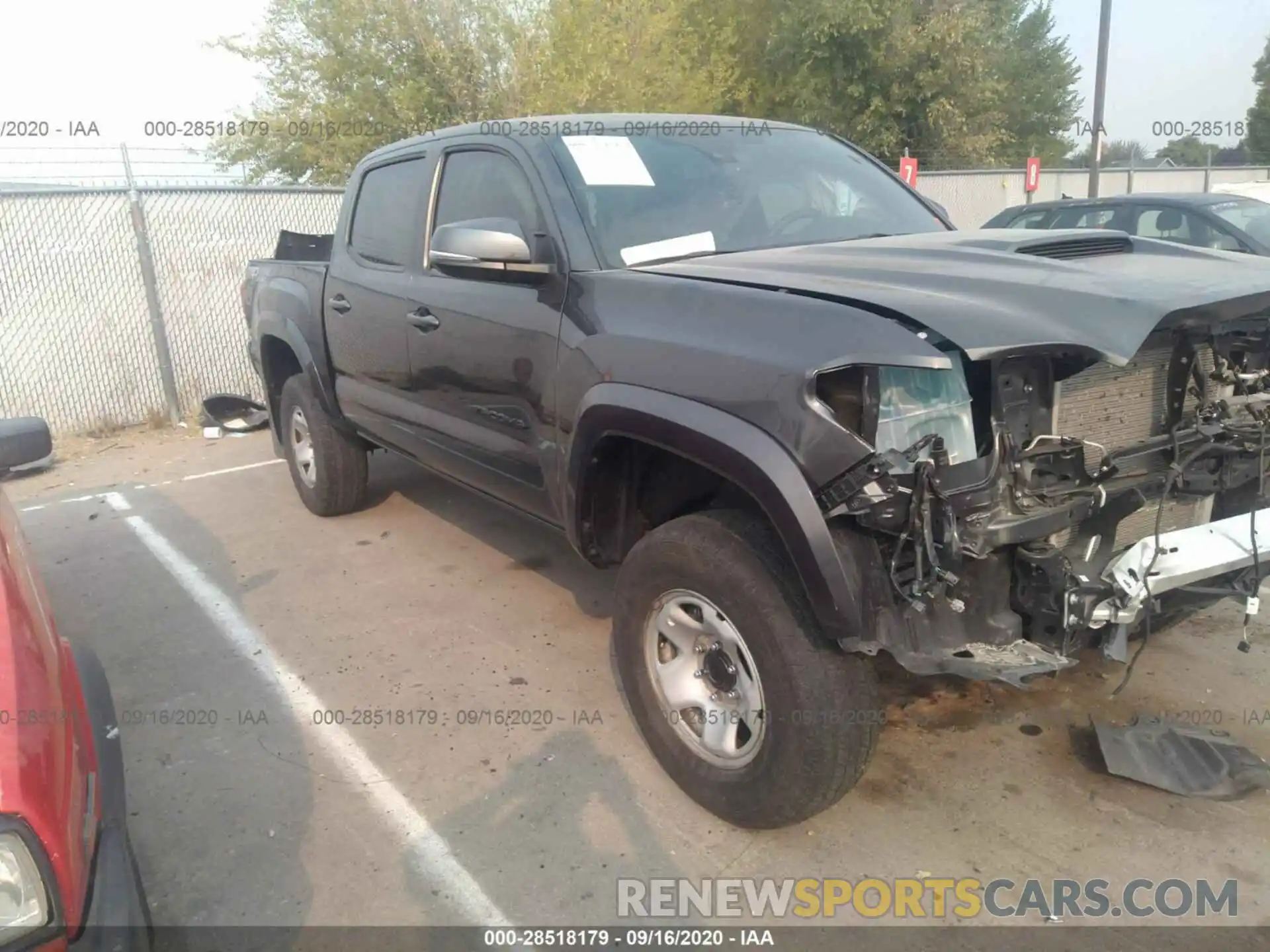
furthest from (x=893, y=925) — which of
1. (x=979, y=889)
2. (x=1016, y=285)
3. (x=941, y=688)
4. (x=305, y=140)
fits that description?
(x=305, y=140)

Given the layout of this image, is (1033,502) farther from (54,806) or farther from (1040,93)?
(1040,93)

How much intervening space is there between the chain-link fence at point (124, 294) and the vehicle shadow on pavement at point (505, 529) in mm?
3168

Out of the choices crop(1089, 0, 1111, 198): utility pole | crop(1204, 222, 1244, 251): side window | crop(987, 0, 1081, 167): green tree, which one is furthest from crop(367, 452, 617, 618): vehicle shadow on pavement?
crop(987, 0, 1081, 167): green tree

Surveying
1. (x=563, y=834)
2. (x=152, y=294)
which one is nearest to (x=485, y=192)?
(x=563, y=834)

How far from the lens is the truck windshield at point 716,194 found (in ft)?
10.7

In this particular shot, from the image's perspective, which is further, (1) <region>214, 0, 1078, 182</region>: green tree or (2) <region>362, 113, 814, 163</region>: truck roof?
(1) <region>214, 0, 1078, 182</region>: green tree

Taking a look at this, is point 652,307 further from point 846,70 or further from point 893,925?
Result: point 846,70

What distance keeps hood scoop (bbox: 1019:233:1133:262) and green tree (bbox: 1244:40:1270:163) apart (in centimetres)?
4514

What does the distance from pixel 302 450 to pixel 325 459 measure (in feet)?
1.50

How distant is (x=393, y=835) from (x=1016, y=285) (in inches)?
91.5

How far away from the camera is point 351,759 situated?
3.30m

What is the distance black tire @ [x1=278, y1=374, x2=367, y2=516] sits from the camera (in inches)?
212

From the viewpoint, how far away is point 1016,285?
93.4 inches

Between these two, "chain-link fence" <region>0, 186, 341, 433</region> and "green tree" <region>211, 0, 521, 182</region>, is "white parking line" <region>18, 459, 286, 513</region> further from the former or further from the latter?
"green tree" <region>211, 0, 521, 182</region>
